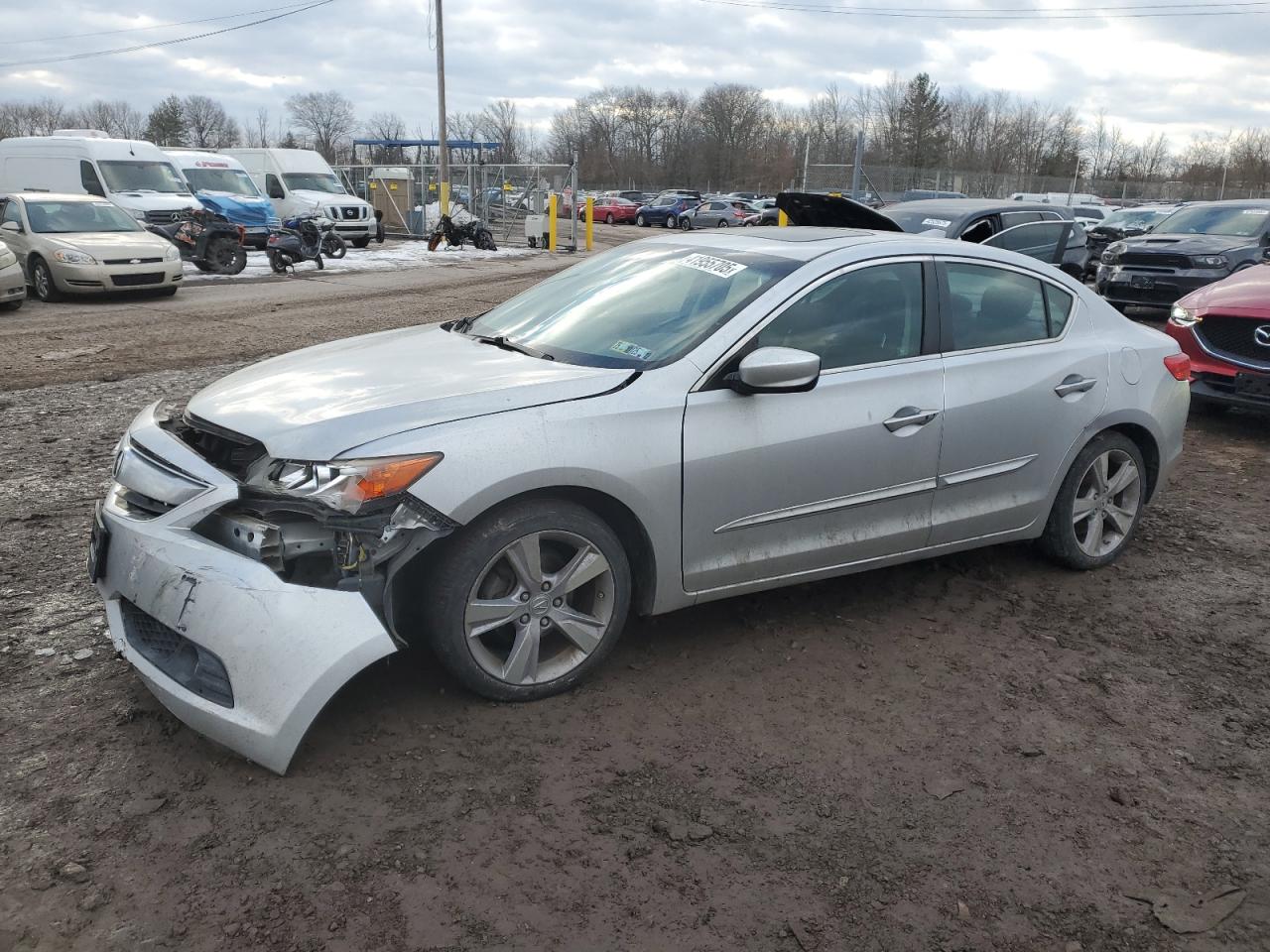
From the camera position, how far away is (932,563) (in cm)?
508

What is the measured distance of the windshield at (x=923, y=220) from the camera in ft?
35.4

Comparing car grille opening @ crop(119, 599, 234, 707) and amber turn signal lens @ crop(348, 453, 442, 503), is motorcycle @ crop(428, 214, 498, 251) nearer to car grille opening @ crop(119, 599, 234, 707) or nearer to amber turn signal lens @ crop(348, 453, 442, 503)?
car grille opening @ crop(119, 599, 234, 707)

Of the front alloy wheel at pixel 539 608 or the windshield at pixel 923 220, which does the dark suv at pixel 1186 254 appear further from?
the front alloy wheel at pixel 539 608

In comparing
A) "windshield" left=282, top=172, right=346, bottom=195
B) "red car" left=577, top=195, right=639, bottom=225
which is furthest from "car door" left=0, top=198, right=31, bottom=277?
"red car" left=577, top=195, right=639, bottom=225

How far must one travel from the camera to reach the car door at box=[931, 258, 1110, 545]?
4312 mm

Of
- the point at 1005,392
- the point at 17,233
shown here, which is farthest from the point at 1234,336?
the point at 17,233

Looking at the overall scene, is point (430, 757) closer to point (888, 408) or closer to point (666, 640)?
point (666, 640)

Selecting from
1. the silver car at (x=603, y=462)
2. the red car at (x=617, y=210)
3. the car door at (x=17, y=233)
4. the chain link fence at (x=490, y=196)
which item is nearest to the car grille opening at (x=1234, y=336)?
the silver car at (x=603, y=462)

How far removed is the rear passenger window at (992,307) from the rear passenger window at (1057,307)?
0.12ft

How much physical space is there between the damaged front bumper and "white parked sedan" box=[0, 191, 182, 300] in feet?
42.8

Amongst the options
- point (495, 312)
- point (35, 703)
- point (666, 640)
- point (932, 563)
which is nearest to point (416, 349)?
point (495, 312)

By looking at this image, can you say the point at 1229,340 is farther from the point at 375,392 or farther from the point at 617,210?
the point at 617,210

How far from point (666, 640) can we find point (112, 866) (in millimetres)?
2127

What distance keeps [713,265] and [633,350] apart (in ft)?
2.18
